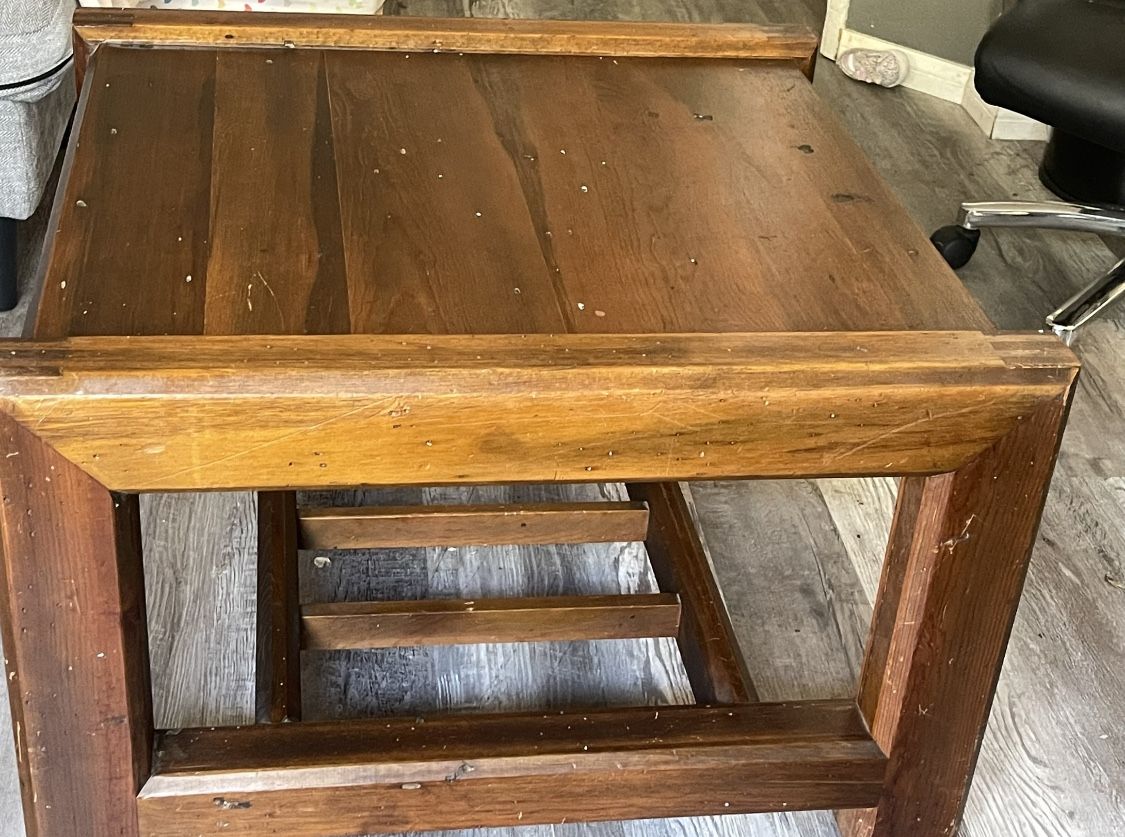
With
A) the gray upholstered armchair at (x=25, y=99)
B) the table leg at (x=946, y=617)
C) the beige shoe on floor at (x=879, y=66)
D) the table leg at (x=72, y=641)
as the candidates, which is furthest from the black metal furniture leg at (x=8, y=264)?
the beige shoe on floor at (x=879, y=66)

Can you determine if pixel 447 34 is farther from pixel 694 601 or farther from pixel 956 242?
pixel 956 242

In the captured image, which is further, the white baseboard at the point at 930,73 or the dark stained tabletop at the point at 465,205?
the white baseboard at the point at 930,73

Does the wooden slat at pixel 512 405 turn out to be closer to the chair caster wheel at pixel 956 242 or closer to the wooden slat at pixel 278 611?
the wooden slat at pixel 278 611

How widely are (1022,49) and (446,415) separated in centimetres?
119

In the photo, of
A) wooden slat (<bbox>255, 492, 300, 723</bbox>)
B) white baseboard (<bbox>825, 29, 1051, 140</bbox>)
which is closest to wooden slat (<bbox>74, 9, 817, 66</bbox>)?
wooden slat (<bbox>255, 492, 300, 723</bbox>)

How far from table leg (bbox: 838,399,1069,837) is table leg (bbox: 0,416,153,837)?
0.50 metres

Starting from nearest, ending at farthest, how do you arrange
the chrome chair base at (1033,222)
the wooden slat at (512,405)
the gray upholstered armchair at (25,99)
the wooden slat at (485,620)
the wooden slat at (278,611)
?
the wooden slat at (512,405) → the wooden slat at (278,611) → the wooden slat at (485,620) → the gray upholstered armchair at (25,99) → the chrome chair base at (1033,222)

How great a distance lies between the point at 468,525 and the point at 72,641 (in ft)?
1.69

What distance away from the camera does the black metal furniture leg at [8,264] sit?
66.4 inches

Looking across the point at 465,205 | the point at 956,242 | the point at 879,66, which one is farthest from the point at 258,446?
the point at 879,66

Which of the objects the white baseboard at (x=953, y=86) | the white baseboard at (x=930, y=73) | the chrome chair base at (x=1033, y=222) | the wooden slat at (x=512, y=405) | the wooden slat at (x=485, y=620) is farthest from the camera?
the white baseboard at (x=930, y=73)

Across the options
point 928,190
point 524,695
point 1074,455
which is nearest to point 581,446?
point 524,695

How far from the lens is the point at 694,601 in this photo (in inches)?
46.7

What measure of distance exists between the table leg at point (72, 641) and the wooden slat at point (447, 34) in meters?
0.55
